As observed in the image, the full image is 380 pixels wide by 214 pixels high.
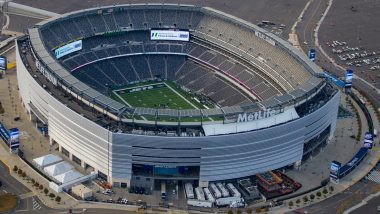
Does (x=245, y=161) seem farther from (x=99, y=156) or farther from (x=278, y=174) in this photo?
(x=99, y=156)

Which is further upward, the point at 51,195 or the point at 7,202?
the point at 51,195

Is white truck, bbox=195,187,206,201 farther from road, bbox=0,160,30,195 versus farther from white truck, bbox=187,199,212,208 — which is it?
road, bbox=0,160,30,195

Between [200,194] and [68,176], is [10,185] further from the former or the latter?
[200,194]

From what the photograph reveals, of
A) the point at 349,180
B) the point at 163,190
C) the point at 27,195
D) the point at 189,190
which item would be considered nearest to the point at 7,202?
the point at 27,195

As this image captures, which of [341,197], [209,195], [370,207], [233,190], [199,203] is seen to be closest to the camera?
[199,203]

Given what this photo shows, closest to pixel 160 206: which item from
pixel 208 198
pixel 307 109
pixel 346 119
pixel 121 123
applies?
pixel 208 198

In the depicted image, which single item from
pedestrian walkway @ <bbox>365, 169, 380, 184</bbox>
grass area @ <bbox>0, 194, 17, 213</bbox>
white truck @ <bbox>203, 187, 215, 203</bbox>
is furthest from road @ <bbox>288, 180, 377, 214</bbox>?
grass area @ <bbox>0, 194, 17, 213</bbox>
